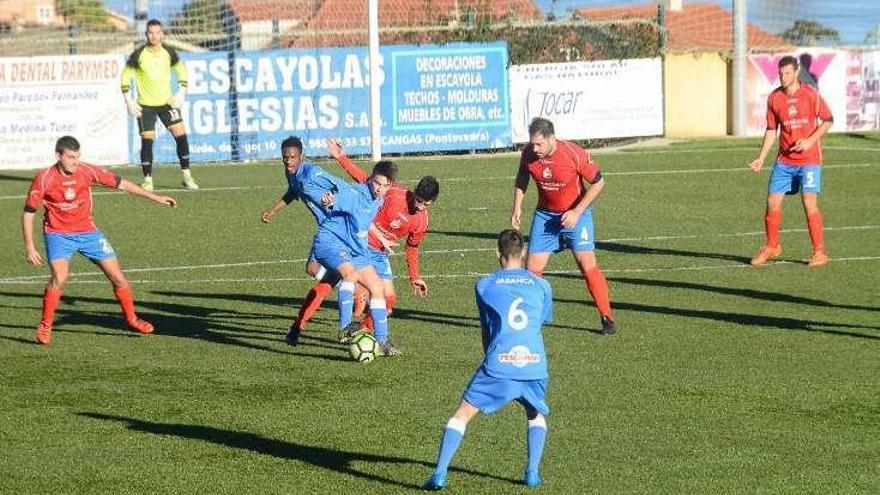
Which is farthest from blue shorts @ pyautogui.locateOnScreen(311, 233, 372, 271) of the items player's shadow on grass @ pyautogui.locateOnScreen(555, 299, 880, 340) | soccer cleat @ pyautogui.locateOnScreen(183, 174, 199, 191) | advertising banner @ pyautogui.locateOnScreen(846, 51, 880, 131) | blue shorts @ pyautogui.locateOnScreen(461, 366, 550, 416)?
advertising banner @ pyautogui.locateOnScreen(846, 51, 880, 131)

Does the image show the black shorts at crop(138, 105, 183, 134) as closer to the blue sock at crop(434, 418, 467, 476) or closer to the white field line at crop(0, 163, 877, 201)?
the white field line at crop(0, 163, 877, 201)

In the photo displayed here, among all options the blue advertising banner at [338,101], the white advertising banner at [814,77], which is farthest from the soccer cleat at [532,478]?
the white advertising banner at [814,77]

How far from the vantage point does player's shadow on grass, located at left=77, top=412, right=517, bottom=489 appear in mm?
10070

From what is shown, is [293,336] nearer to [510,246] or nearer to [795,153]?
[510,246]

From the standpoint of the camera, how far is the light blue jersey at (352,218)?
1375 centimetres

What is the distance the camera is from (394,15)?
3788 centimetres

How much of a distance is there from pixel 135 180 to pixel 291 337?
48.6ft

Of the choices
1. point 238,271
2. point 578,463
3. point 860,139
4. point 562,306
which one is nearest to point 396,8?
point 860,139

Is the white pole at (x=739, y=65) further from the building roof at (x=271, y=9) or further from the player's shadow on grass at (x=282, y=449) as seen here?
the player's shadow on grass at (x=282, y=449)

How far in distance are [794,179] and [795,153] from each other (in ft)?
1.06

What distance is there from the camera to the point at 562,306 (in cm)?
1677

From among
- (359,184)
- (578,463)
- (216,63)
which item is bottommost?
(578,463)

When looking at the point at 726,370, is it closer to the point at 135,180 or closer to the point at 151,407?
the point at 151,407

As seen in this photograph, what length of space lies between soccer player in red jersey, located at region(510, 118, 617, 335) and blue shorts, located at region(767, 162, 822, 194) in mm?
5064
